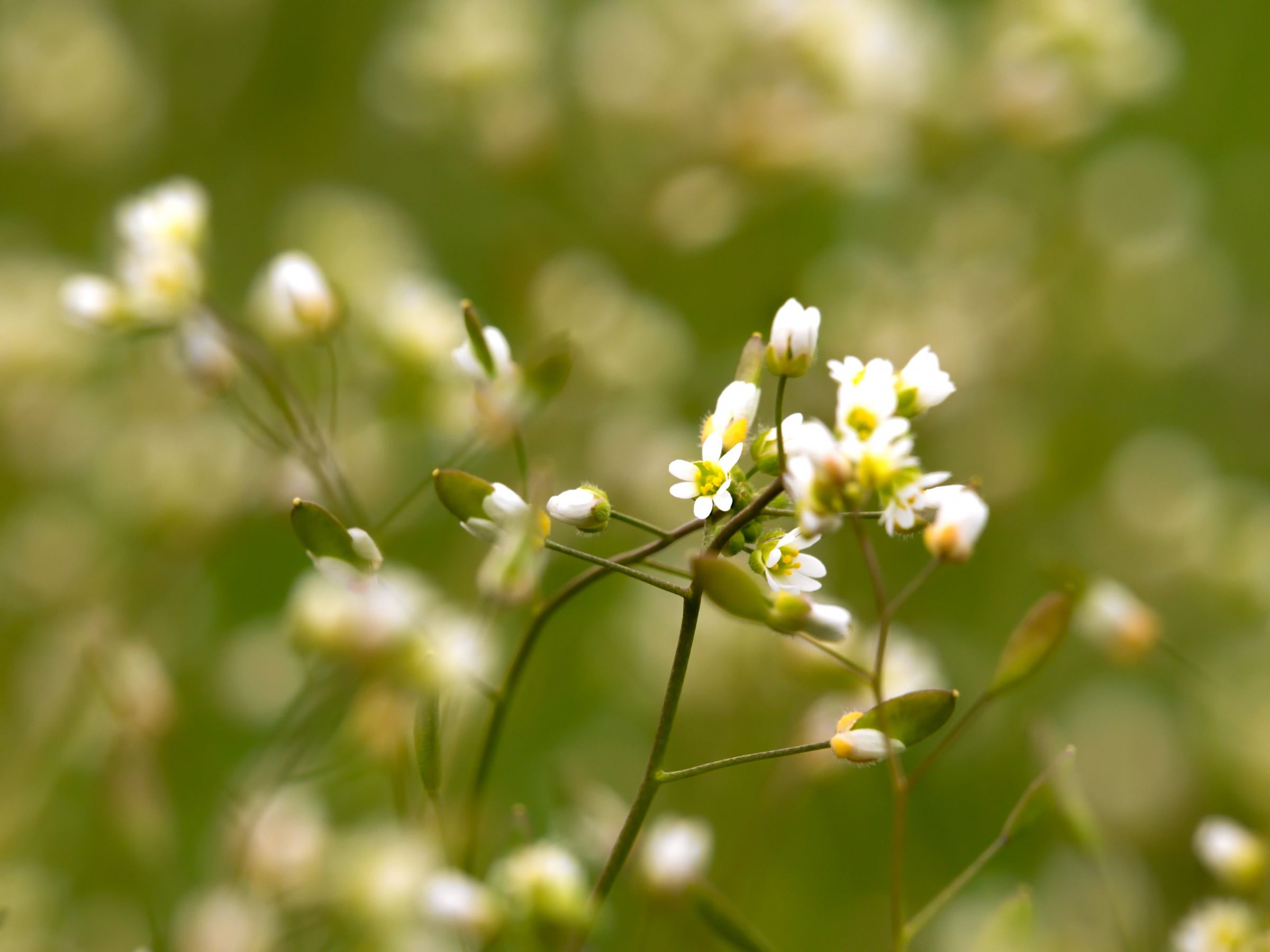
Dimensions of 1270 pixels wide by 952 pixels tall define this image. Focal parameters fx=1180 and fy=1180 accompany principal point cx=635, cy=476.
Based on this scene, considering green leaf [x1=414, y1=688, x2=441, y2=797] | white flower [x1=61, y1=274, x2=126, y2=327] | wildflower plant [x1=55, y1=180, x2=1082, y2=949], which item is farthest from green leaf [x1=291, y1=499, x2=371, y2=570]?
white flower [x1=61, y1=274, x2=126, y2=327]

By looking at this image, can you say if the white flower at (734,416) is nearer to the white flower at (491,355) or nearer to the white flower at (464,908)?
the white flower at (491,355)

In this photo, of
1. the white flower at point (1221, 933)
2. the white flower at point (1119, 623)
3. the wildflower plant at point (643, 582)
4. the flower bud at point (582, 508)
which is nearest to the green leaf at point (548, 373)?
the wildflower plant at point (643, 582)

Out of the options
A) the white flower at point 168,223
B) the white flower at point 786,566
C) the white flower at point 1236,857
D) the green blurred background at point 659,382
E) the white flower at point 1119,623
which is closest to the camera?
the white flower at point 786,566

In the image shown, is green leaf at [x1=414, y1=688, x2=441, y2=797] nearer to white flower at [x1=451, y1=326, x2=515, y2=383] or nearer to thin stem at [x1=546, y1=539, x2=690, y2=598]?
thin stem at [x1=546, y1=539, x2=690, y2=598]

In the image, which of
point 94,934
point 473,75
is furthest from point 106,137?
point 94,934

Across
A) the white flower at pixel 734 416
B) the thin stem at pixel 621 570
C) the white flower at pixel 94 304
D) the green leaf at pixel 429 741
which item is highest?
the white flower at pixel 734 416

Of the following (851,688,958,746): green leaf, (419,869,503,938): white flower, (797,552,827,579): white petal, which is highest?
(797,552,827,579): white petal

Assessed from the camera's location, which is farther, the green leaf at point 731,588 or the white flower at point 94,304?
the white flower at point 94,304
